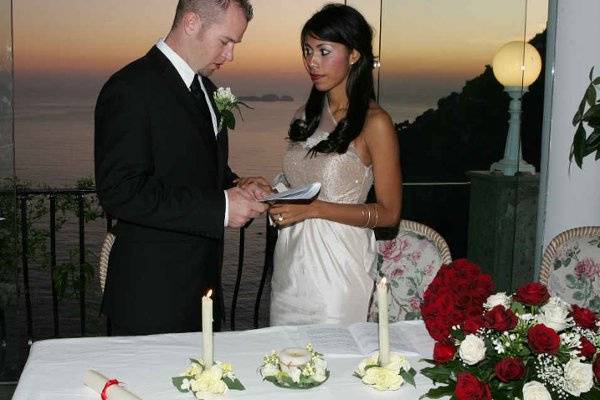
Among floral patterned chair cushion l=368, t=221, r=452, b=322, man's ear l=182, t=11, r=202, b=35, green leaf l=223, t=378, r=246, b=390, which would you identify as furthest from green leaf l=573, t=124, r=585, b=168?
green leaf l=223, t=378, r=246, b=390

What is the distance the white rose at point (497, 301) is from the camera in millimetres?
1552

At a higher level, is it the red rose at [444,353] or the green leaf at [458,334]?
the green leaf at [458,334]

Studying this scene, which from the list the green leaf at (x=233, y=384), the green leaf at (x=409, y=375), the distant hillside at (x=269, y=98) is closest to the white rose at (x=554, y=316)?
the green leaf at (x=409, y=375)

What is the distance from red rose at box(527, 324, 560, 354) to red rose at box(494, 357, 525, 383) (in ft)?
0.14

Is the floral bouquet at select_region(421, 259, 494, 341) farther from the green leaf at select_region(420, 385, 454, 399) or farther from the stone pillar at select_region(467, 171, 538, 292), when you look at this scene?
the stone pillar at select_region(467, 171, 538, 292)

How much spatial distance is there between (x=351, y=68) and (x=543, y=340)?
1552 millimetres

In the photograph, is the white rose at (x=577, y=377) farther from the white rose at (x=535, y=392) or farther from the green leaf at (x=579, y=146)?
the green leaf at (x=579, y=146)

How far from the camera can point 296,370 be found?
1.69 m

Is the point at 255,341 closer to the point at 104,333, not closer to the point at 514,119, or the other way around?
the point at 514,119

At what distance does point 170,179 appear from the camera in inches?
86.0

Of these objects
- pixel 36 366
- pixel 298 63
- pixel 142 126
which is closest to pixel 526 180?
pixel 298 63

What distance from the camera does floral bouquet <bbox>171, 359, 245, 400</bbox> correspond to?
157 centimetres

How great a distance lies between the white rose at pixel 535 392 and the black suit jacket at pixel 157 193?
1033 mm

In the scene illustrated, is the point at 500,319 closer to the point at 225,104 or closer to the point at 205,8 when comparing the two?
the point at 205,8
